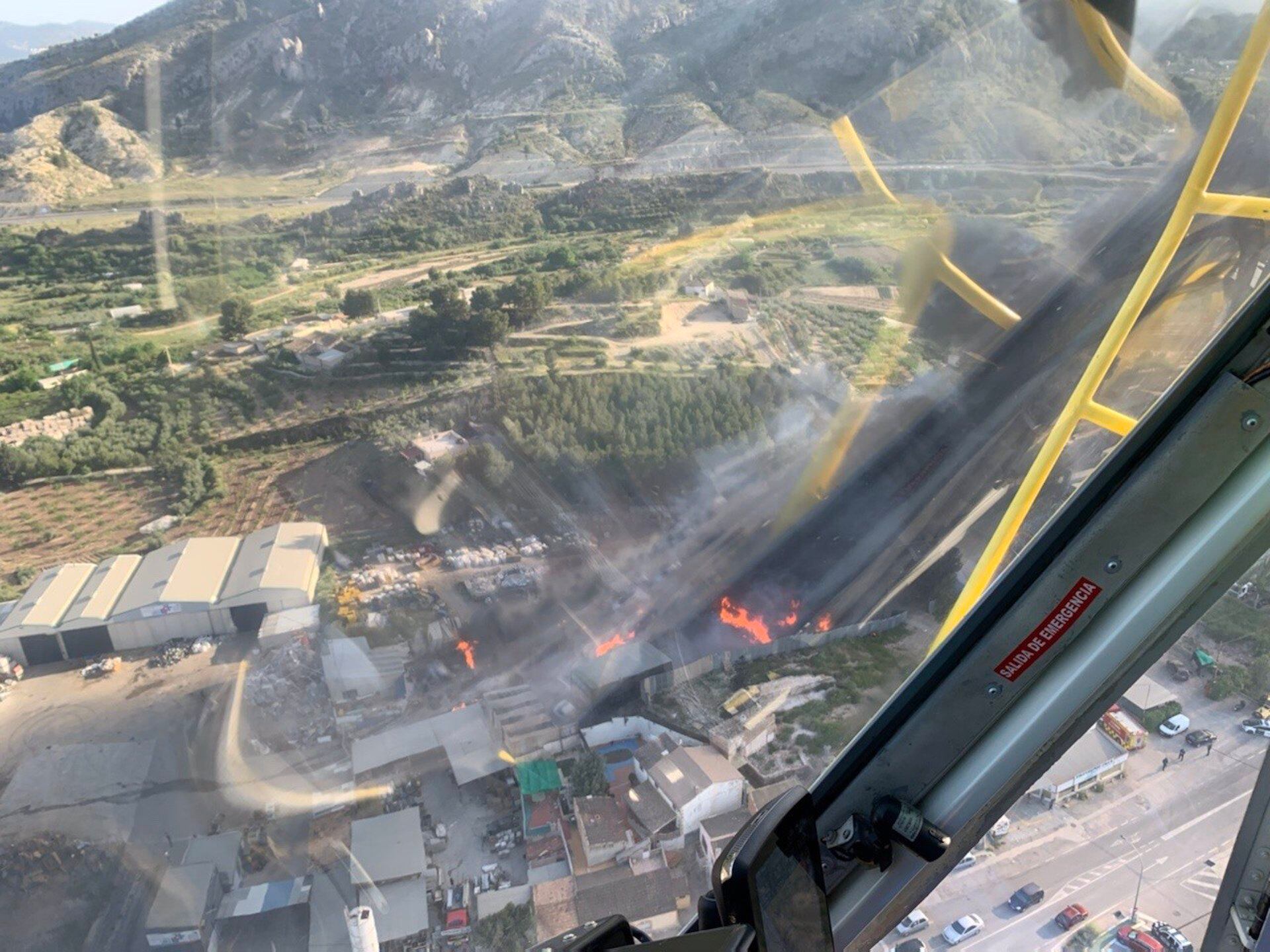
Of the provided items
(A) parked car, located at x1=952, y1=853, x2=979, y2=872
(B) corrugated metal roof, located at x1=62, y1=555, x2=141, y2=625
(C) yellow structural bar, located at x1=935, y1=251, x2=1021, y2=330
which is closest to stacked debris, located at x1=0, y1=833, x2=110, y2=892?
(B) corrugated metal roof, located at x1=62, y1=555, x2=141, y2=625

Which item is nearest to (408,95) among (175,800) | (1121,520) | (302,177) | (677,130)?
(302,177)

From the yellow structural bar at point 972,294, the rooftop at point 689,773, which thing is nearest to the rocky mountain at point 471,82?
the yellow structural bar at point 972,294

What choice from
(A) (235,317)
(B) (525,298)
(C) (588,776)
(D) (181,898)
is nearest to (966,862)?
(C) (588,776)

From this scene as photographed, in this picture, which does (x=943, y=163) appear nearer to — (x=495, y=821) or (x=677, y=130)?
(x=677, y=130)

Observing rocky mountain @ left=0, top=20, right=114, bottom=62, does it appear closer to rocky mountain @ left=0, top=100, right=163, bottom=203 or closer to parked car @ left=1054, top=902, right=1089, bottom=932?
rocky mountain @ left=0, top=100, right=163, bottom=203

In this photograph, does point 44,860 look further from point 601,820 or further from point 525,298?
point 525,298
